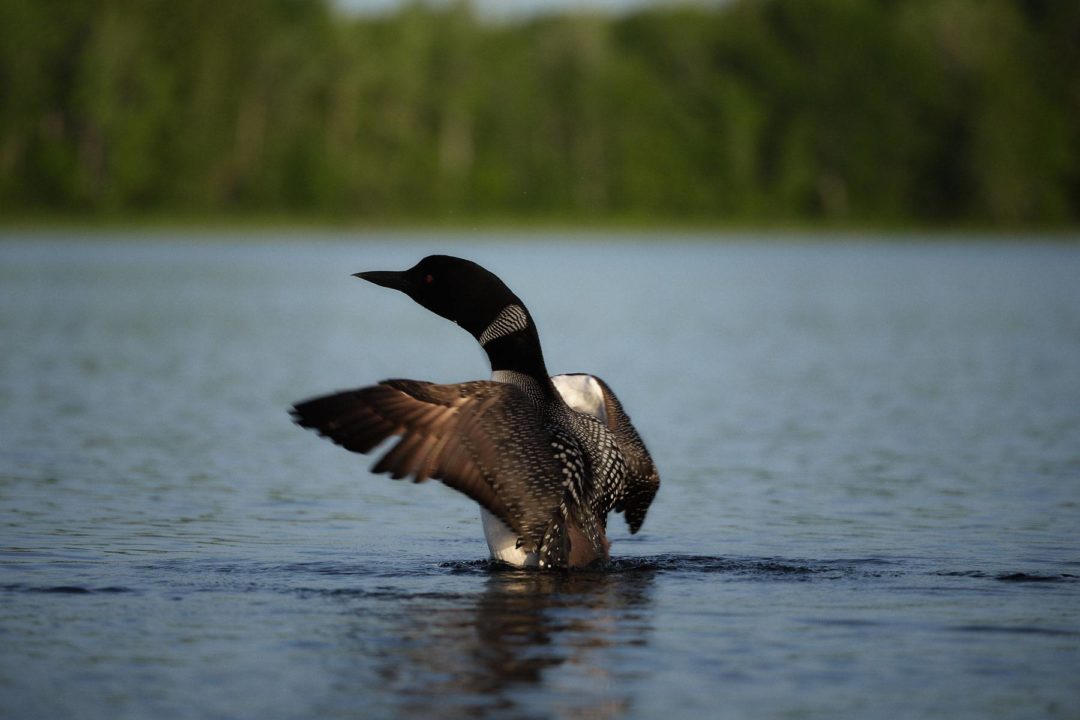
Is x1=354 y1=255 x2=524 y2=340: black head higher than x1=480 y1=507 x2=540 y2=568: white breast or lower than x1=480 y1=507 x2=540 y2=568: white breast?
higher

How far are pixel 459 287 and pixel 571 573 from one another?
147 centimetres

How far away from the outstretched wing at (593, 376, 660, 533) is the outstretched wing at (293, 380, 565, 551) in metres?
0.75

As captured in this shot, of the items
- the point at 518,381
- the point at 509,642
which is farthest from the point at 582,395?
the point at 509,642

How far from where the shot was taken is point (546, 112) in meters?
96.2

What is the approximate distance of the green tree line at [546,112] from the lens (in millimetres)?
81188

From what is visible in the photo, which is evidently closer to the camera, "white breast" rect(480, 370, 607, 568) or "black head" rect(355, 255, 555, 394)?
"black head" rect(355, 255, 555, 394)

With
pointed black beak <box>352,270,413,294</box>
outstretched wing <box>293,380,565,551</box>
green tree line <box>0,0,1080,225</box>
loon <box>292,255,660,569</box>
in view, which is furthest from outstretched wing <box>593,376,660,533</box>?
green tree line <box>0,0,1080,225</box>

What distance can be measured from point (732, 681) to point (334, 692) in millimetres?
1428

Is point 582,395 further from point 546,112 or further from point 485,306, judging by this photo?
point 546,112

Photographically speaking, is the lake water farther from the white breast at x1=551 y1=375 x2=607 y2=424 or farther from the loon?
the white breast at x1=551 y1=375 x2=607 y2=424

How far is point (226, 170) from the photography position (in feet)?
289

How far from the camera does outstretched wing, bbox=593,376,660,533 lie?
818 cm

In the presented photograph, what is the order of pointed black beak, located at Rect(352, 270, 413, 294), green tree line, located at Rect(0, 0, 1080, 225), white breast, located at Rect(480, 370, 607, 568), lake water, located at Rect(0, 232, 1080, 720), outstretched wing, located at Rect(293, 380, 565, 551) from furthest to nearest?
green tree line, located at Rect(0, 0, 1080, 225)
white breast, located at Rect(480, 370, 607, 568)
pointed black beak, located at Rect(352, 270, 413, 294)
outstretched wing, located at Rect(293, 380, 565, 551)
lake water, located at Rect(0, 232, 1080, 720)

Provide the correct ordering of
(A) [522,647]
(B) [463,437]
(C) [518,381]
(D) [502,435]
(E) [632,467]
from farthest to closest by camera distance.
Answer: (E) [632,467]
(C) [518,381]
(D) [502,435]
(B) [463,437]
(A) [522,647]
